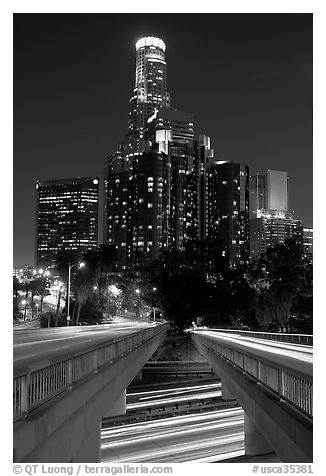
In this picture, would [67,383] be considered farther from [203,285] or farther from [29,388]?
[203,285]

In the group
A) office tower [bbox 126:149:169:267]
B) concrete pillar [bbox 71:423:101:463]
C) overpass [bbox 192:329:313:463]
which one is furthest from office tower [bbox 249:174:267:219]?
office tower [bbox 126:149:169:267]

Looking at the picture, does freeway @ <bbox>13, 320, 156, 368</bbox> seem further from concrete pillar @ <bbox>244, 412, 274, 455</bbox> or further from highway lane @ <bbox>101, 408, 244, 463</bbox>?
concrete pillar @ <bbox>244, 412, 274, 455</bbox>

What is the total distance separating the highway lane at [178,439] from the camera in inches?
873

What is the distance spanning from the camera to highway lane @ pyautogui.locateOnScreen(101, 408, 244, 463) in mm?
22172

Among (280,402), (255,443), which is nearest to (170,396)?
(255,443)

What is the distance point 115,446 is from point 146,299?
7332 centimetres

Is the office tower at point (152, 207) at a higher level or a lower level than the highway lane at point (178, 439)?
higher

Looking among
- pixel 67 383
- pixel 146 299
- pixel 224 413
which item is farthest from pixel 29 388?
pixel 146 299

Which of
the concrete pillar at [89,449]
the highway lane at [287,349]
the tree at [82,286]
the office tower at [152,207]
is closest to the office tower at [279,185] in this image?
the highway lane at [287,349]

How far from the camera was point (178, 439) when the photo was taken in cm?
2517

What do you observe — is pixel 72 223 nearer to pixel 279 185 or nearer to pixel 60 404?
pixel 279 185

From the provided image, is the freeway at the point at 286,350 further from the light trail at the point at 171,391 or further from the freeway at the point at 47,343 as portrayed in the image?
the light trail at the point at 171,391

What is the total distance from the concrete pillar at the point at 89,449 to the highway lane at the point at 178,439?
23.2ft

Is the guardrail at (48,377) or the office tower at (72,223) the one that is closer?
the guardrail at (48,377)
